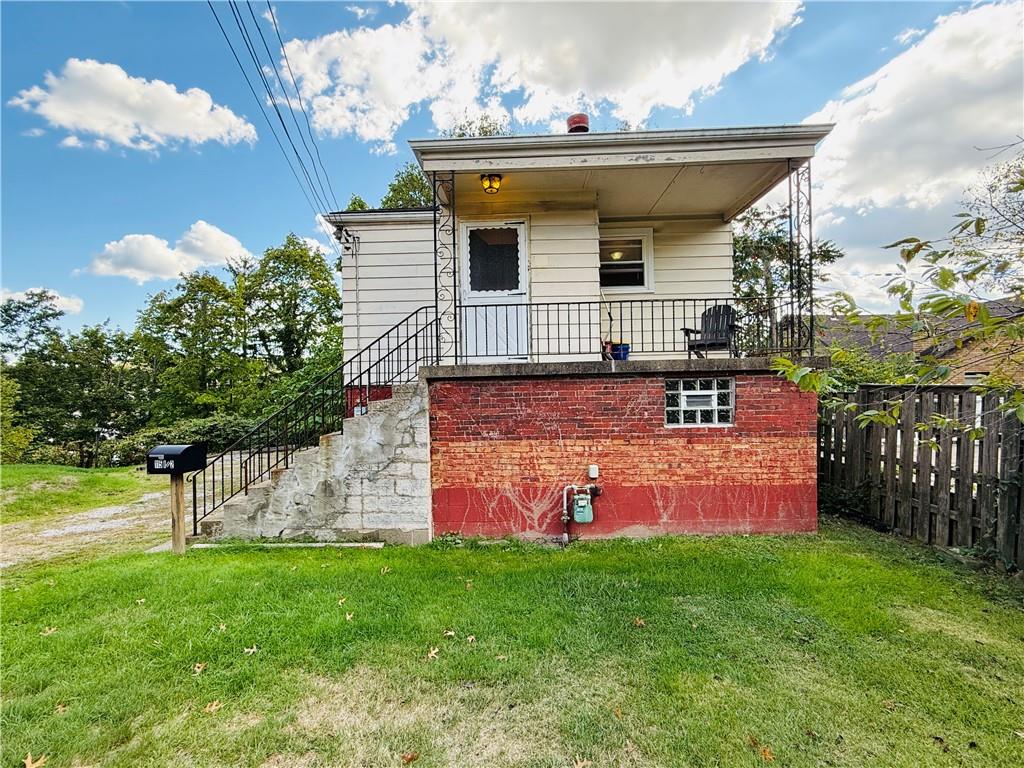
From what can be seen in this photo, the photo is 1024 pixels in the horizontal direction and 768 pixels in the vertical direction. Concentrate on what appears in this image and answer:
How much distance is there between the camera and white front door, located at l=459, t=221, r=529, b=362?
21.4 ft

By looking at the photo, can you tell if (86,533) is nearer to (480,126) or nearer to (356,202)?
(356,202)

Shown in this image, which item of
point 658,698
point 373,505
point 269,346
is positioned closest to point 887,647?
point 658,698

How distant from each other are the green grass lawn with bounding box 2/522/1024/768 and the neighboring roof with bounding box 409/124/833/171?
4724mm

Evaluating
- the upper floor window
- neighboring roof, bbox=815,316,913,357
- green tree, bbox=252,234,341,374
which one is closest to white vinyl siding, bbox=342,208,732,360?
the upper floor window

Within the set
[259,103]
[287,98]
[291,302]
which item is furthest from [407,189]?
[259,103]

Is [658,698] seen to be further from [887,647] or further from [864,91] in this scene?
[864,91]

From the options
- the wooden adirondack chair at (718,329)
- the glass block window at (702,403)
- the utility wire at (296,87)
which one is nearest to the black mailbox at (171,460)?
the glass block window at (702,403)

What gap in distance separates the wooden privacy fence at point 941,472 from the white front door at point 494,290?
4.32 metres

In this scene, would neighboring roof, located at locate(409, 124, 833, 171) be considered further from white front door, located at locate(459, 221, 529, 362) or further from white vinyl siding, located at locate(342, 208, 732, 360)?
white vinyl siding, located at locate(342, 208, 732, 360)

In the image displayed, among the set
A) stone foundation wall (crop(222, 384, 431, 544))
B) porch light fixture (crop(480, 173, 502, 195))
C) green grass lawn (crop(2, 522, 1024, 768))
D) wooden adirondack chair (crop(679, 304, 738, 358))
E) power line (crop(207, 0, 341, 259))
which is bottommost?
green grass lawn (crop(2, 522, 1024, 768))

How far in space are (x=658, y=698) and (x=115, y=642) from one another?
3723 mm

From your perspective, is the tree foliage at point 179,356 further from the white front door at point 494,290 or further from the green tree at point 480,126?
the white front door at point 494,290

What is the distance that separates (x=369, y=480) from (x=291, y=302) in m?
15.7

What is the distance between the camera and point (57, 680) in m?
2.65
